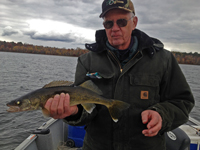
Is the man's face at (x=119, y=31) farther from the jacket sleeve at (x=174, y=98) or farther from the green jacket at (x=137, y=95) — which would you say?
the jacket sleeve at (x=174, y=98)

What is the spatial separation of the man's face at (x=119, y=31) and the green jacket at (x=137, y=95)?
207 mm

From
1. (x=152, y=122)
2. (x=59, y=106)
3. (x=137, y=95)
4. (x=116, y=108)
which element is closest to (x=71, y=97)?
(x=59, y=106)

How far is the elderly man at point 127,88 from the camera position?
2537 mm

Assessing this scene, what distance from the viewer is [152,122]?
2146 mm

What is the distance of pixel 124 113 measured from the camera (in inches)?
101

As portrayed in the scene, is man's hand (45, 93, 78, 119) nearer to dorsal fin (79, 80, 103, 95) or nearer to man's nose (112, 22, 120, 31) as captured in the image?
dorsal fin (79, 80, 103, 95)

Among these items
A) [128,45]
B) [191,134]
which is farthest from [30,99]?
[191,134]

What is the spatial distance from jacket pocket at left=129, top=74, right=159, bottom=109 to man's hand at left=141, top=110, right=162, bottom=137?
30cm

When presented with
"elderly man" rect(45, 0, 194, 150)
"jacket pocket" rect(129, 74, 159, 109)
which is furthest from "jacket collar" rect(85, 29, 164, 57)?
"jacket pocket" rect(129, 74, 159, 109)

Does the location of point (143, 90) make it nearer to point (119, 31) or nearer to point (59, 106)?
point (119, 31)

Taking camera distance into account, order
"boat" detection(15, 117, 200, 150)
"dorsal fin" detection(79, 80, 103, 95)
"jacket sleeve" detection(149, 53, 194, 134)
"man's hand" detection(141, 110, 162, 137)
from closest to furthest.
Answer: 1. "man's hand" detection(141, 110, 162, 137)
2. "jacket sleeve" detection(149, 53, 194, 134)
3. "dorsal fin" detection(79, 80, 103, 95)
4. "boat" detection(15, 117, 200, 150)

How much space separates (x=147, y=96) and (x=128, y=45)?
914mm

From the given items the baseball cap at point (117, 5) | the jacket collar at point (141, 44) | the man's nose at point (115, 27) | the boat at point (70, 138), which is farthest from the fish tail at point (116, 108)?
the boat at point (70, 138)

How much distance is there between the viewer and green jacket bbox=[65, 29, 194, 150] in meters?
2.54
